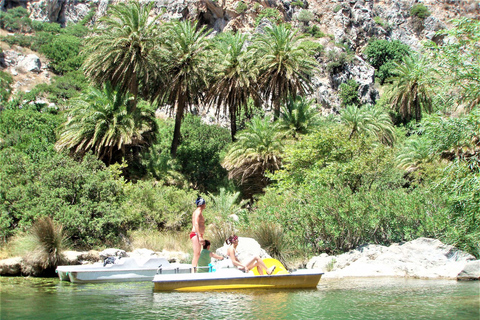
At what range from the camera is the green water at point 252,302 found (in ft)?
23.9

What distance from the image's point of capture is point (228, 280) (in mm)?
9617

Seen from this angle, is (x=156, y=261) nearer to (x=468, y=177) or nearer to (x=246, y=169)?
(x=468, y=177)

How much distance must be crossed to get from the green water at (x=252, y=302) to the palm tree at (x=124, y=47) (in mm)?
15892

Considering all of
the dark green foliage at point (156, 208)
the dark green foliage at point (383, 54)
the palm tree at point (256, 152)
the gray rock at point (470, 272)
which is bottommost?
the gray rock at point (470, 272)

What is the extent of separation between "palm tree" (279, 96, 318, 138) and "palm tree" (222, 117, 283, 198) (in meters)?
0.74

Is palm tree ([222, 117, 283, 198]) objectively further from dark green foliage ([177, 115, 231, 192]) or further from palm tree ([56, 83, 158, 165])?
palm tree ([56, 83, 158, 165])

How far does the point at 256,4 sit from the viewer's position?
66.9 m

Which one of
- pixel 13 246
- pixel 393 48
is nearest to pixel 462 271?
pixel 13 246

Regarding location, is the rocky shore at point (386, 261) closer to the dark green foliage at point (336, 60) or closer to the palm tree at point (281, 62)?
the palm tree at point (281, 62)

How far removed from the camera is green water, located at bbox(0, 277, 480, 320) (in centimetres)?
729

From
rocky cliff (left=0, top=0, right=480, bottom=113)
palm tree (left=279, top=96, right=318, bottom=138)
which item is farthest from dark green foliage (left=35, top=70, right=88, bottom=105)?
palm tree (left=279, top=96, right=318, bottom=138)

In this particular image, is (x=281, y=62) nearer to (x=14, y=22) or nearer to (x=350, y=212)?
(x=350, y=212)

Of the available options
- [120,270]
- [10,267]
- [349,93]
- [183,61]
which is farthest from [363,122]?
[349,93]

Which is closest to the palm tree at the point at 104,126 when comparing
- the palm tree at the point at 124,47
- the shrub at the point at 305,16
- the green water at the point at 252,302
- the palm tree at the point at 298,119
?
the palm tree at the point at 124,47
